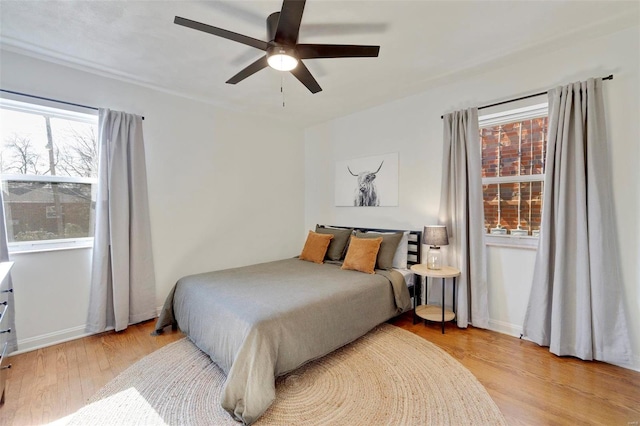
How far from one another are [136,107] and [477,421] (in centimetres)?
404

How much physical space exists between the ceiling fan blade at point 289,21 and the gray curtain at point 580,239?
2.30 m

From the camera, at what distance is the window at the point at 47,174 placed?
98.4 inches

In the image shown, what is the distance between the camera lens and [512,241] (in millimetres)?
2811

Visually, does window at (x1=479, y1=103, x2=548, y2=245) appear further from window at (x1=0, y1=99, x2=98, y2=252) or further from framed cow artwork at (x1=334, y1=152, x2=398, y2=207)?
window at (x1=0, y1=99, x2=98, y2=252)

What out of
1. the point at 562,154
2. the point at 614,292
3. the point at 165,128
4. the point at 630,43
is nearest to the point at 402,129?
the point at 562,154

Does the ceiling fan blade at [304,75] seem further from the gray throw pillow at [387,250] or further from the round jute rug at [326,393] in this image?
the round jute rug at [326,393]

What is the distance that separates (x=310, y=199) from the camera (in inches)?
187

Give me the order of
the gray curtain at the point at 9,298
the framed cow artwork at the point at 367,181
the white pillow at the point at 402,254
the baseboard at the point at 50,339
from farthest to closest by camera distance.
Answer: the framed cow artwork at the point at 367,181
the white pillow at the point at 402,254
the baseboard at the point at 50,339
the gray curtain at the point at 9,298

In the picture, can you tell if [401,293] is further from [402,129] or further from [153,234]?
[153,234]

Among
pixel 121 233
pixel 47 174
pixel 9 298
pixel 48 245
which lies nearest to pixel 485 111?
pixel 121 233

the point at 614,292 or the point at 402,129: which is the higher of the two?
the point at 402,129

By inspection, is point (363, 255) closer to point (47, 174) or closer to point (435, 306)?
point (435, 306)

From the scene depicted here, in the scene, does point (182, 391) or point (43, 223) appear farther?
point (43, 223)

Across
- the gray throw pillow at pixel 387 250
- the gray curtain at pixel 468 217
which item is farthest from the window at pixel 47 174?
the gray curtain at pixel 468 217
